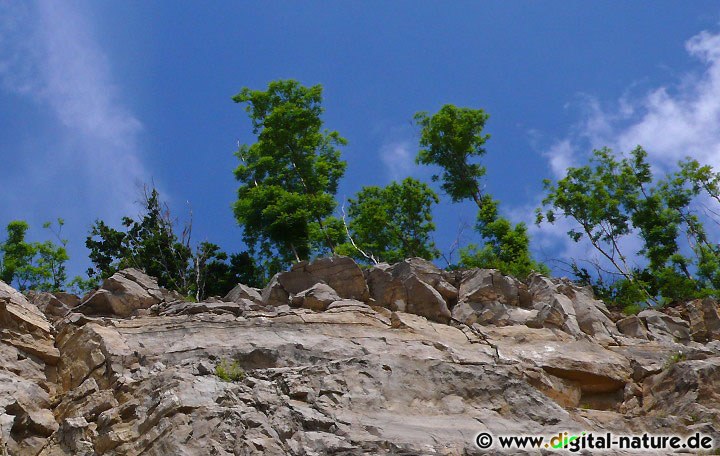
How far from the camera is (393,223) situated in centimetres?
3275

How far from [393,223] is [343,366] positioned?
17.7 metres

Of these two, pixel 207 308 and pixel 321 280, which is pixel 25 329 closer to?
pixel 207 308

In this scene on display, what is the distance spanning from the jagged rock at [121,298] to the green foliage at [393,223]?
40.7ft

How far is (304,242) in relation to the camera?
30203mm

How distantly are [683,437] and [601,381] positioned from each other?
10.8 feet

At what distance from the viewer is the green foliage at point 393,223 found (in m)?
31.9

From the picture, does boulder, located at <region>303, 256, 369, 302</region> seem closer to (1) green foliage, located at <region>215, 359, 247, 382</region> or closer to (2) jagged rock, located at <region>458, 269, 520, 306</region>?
(2) jagged rock, located at <region>458, 269, 520, 306</region>

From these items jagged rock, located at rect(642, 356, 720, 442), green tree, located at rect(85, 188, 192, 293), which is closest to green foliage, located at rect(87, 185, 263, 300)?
green tree, located at rect(85, 188, 192, 293)

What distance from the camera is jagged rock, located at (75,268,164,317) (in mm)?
19031

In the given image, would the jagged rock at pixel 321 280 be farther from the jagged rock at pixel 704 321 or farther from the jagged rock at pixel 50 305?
the jagged rock at pixel 704 321

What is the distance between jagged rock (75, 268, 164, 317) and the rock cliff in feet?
0.13

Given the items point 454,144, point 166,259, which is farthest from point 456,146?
point 166,259

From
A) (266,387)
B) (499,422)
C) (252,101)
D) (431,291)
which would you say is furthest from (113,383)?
(252,101)

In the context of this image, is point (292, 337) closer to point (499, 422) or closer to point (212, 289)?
point (499, 422)
